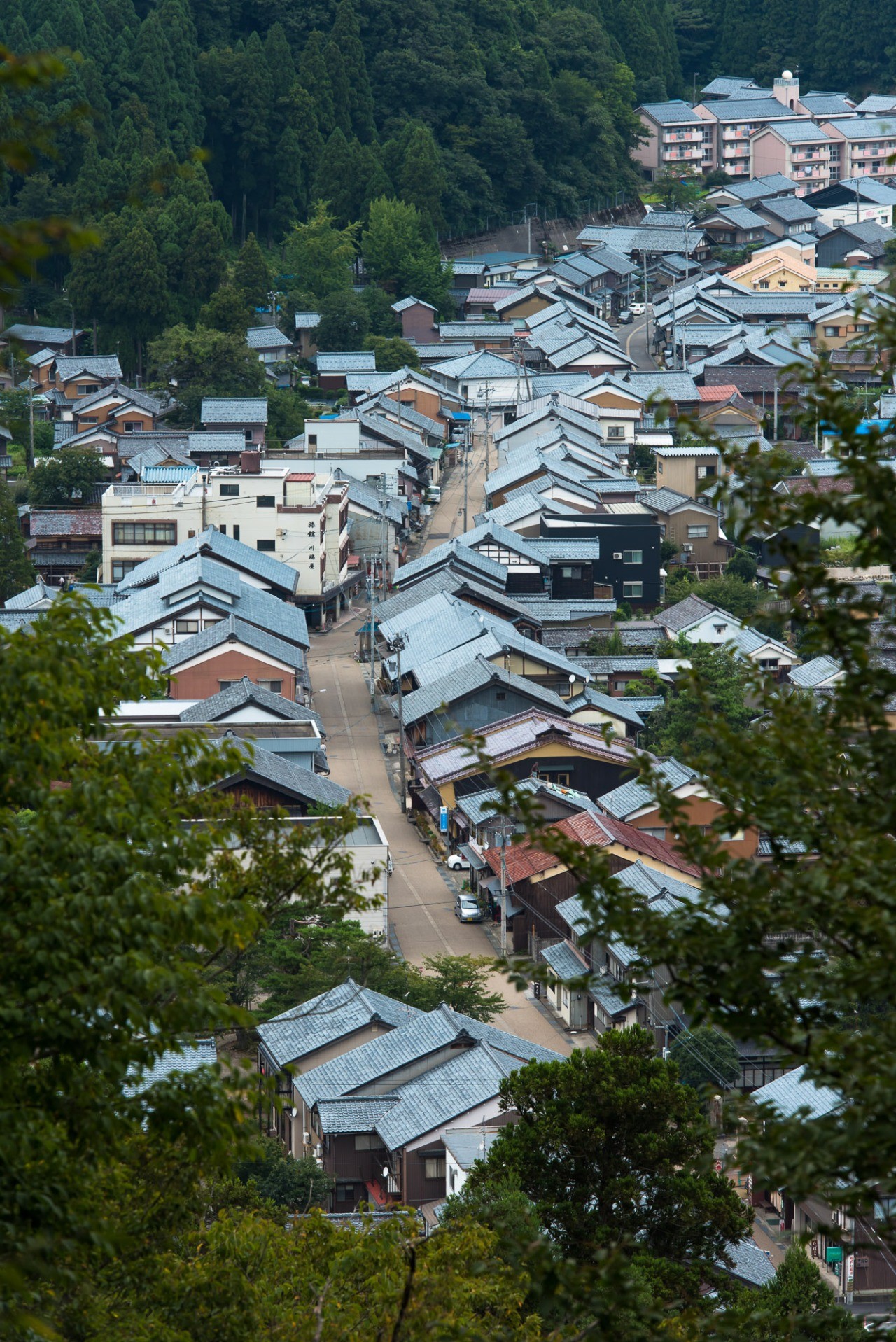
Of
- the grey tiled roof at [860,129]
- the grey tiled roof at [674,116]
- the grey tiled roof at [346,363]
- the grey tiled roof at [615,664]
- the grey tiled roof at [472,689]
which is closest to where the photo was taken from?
the grey tiled roof at [472,689]

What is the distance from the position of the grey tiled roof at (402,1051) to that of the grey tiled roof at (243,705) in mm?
7789

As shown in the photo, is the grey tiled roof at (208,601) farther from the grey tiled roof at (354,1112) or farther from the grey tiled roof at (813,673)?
the grey tiled roof at (354,1112)

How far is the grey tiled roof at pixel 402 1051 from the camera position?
13.7m

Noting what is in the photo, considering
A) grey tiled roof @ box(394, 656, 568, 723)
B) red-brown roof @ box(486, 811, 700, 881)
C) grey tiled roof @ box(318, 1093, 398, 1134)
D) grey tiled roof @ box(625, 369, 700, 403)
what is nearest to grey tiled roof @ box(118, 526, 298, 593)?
grey tiled roof @ box(394, 656, 568, 723)

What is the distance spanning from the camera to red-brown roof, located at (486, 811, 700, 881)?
60.1ft

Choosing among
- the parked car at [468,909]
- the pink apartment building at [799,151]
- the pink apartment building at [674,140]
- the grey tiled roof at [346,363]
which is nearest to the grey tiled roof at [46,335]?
the grey tiled roof at [346,363]

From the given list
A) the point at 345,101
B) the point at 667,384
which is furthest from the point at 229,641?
the point at 345,101

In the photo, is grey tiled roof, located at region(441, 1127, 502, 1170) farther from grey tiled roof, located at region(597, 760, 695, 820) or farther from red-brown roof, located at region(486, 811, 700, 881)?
grey tiled roof, located at region(597, 760, 695, 820)

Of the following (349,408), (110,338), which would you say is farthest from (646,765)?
(110,338)

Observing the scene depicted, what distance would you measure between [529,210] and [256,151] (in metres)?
13.3

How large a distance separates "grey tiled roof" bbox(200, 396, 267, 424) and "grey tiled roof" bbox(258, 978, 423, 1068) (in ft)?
81.8

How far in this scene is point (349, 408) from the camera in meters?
42.4

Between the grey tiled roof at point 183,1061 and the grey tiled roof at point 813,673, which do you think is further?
the grey tiled roof at point 813,673

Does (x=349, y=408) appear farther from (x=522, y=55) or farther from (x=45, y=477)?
(x=522, y=55)
